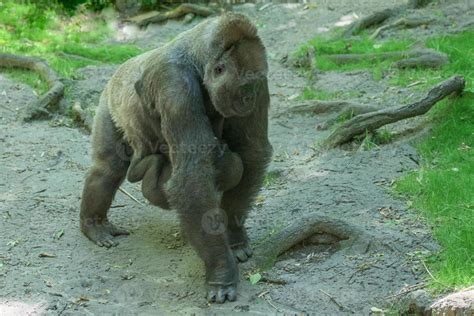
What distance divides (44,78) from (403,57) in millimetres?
4143

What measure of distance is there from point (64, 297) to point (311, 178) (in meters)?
2.30

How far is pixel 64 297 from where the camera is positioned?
443 centimetres

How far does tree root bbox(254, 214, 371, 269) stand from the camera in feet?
15.7

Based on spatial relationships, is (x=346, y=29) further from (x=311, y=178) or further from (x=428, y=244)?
(x=428, y=244)

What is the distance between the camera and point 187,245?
17.0 feet

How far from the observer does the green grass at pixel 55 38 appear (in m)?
9.27

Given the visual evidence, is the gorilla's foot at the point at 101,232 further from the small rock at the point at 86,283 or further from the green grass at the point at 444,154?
the green grass at the point at 444,154

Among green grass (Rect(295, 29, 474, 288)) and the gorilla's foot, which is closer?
green grass (Rect(295, 29, 474, 288))

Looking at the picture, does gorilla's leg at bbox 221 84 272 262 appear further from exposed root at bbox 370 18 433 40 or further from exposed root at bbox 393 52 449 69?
exposed root at bbox 370 18 433 40

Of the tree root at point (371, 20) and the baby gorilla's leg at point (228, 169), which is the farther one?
the tree root at point (371, 20)

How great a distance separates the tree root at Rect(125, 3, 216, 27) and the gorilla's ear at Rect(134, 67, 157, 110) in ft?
23.7

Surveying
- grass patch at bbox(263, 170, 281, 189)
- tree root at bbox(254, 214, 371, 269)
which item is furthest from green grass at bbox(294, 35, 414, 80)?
tree root at bbox(254, 214, 371, 269)

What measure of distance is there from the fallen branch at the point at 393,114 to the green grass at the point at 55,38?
381cm

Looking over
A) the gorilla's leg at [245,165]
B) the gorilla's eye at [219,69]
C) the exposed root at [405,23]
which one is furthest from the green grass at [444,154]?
the gorilla's eye at [219,69]
